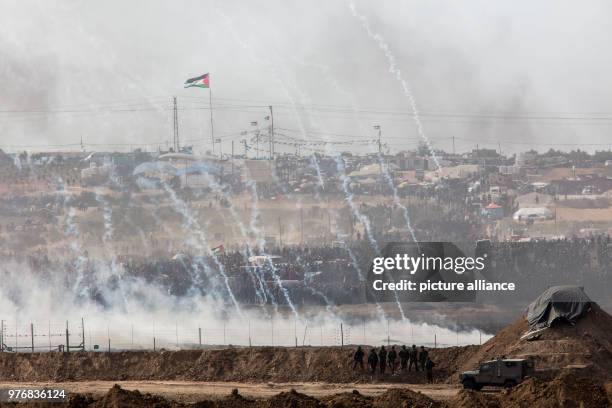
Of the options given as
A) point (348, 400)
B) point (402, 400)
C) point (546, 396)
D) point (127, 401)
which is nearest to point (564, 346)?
point (546, 396)

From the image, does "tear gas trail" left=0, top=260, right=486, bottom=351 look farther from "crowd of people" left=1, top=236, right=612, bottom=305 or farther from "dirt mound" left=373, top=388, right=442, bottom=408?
"dirt mound" left=373, top=388, right=442, bottom=408

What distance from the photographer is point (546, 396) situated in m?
70.9

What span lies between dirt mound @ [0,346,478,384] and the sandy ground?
1528mm

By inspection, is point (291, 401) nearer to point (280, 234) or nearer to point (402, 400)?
point (402, 400)

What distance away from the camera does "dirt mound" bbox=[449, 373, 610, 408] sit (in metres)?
70.0

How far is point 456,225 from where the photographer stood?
509ft

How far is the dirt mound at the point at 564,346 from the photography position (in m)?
81.6

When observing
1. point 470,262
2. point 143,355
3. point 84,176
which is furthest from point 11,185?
point 143,355

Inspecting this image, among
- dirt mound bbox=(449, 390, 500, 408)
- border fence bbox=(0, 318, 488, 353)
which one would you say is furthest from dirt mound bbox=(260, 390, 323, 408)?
border fence bbox=(0, 318, 488, 353)

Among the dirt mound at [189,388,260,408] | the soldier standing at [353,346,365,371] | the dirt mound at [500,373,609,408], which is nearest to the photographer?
the dirt mound at [500,373,609,408]

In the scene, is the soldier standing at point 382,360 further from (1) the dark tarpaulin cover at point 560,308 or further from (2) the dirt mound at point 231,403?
(2) the dirt mound at point 231,403

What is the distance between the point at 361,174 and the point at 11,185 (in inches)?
1656

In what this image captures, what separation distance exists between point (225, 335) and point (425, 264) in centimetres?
2180

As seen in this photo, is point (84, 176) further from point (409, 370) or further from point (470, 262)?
point (409, 370)
